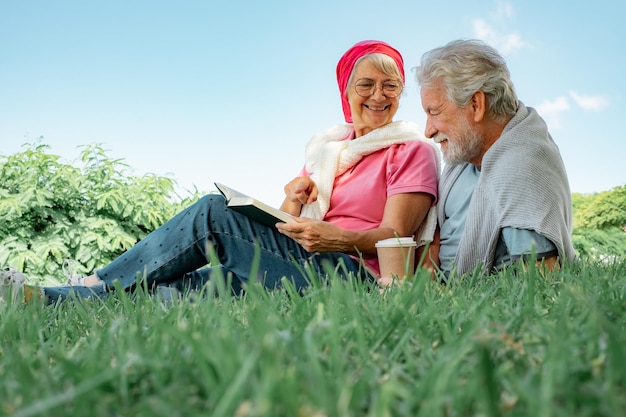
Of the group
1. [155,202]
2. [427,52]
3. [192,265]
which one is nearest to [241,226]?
[192,265]

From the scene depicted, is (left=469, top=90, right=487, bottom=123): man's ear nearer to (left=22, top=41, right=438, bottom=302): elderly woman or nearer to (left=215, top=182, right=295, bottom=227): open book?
(left=22, top=41, right=438, bottom=302): elderly woman

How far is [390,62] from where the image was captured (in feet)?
12.0

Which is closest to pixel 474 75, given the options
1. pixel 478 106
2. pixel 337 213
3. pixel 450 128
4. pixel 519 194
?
pixel 478 106

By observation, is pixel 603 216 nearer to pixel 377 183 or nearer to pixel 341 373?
pixel 377 183

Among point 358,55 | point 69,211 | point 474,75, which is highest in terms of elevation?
point 358,55

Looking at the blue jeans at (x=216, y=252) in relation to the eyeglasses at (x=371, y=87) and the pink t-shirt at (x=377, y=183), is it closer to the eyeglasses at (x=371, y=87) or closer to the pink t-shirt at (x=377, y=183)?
the pink t-shirt at (x=377, y=183)

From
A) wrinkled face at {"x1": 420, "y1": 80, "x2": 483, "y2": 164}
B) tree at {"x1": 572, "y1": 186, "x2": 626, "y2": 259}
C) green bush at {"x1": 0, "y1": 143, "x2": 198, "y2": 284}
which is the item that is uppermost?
wrinkled face at {"x1": 420, "y1": 80, "x2": 483, "y2": 164}

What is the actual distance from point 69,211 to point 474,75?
17.1ft

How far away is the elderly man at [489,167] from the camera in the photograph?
2697 millimetres

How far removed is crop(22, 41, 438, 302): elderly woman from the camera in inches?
125

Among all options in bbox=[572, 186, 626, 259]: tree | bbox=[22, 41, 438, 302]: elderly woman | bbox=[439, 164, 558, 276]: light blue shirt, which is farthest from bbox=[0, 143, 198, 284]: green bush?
bbox=[572, 186, 626, 259]: tree

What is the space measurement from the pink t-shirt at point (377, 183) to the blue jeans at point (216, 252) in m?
0.33

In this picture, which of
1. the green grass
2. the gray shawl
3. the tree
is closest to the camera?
the green grass

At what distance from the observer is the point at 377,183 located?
3.50 m
